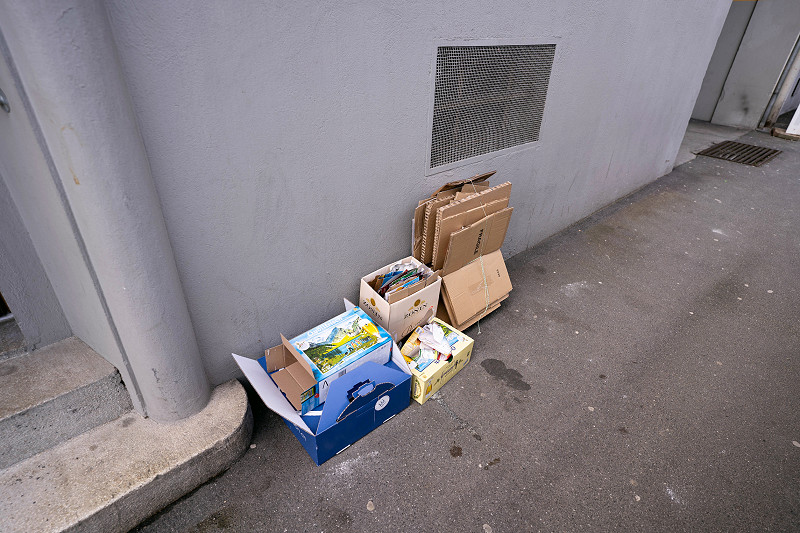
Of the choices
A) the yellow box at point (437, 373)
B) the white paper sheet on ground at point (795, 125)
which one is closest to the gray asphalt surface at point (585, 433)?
the yellow box at point (437, 373)

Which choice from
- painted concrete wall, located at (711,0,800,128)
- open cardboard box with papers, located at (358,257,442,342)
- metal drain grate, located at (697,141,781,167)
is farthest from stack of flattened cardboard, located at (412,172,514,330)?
painted concrete wall, located at (711,0,800,128)

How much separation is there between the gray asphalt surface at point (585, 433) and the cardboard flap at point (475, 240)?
1.90 ft

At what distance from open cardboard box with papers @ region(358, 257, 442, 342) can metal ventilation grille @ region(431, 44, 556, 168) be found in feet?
2.85

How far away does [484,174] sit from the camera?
321 cm

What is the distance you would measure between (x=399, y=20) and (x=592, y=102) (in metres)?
2.55

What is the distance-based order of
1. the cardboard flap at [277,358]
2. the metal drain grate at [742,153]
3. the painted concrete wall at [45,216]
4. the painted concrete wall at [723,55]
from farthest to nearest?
the painted concrete wall at [723,55] → the metal drain grate at [742,153] → the cardboard flap at [277,358] → the painted concrete wall at [45,216]

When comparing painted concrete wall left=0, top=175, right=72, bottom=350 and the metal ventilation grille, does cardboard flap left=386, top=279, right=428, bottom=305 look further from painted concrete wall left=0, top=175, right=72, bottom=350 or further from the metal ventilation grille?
painted concrete wall left=0, top=175, right=72, bottom=350

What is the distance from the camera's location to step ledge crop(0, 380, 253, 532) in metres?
1.70

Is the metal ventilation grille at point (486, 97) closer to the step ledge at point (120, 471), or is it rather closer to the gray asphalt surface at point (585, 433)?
the gray asphalt surface at point (585, 433)

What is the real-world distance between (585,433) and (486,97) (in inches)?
92.6

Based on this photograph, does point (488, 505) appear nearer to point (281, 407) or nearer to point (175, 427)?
point (281, 407)

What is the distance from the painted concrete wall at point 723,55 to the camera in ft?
26.1

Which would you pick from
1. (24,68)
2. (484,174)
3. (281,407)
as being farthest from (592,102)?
(24,68)

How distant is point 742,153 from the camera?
282 inches
